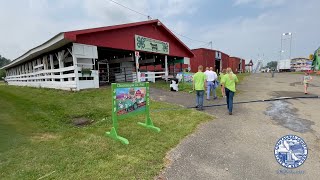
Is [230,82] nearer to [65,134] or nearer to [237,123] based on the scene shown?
[237,123]

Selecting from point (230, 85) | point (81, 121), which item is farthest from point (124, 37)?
point (230, 85)

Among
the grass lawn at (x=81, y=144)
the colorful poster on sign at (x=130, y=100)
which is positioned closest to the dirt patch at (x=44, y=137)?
the grass lawn at (x=81, y=144)

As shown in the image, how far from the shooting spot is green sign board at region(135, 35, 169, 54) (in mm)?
17391

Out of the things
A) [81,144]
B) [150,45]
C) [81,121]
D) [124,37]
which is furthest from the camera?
[150,45]

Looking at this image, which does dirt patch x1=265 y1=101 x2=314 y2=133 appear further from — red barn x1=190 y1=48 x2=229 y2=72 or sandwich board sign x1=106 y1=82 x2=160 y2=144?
red barn x1=190 y1=48 x2=229 y2=72

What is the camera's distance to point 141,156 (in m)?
4.27

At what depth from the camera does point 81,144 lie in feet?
16.2

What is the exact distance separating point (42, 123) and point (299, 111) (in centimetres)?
958

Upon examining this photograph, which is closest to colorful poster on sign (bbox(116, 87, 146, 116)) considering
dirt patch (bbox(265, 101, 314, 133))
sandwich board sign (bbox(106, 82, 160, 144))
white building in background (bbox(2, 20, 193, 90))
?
sandwich board sign (bbox(106, 82, 160, 144))

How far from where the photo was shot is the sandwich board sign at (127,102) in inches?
205

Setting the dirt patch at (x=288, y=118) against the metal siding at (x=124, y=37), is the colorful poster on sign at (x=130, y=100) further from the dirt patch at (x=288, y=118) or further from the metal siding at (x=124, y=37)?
the metal siding at (x=124, y=37)

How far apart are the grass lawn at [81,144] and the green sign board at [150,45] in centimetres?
1013

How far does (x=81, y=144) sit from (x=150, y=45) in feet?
48.6

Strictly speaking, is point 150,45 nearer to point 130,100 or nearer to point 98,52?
point 98,52
